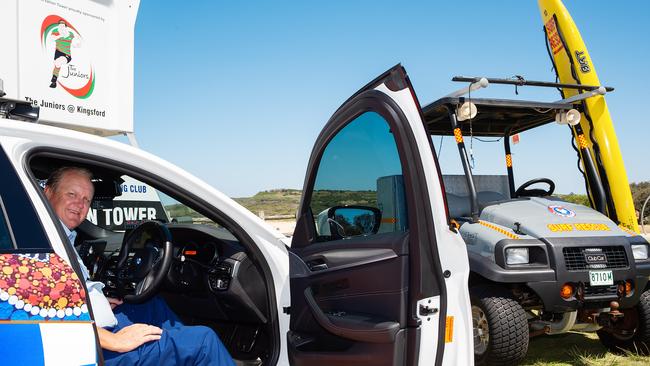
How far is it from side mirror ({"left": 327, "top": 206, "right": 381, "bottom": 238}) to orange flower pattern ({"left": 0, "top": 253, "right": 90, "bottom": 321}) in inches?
53.5

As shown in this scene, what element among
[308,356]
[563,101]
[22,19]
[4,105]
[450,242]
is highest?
[22,19]

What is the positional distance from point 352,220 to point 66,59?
13.2 feet

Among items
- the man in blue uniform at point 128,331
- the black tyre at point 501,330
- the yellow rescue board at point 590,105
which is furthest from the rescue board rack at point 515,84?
the man in blue uniform at point 128,331

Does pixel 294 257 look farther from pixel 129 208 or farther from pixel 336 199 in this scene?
pixel 129 208

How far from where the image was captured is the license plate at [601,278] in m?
4.53

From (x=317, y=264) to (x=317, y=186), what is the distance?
49 cm

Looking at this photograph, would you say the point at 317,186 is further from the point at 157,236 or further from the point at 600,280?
the point at 600,280

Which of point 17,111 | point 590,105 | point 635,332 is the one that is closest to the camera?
point 17,111

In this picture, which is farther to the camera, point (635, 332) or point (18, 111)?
point (635, 332)

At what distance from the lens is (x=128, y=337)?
2.29 m

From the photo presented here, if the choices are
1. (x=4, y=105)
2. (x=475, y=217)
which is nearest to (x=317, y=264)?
(x=4, y=105)

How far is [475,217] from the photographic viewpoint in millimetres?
4590

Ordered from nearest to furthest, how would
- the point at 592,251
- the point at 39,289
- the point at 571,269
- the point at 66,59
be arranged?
1. the point at 39,289
2. the point at 571,269
3. the point at 592,251
4. the point at 66,59

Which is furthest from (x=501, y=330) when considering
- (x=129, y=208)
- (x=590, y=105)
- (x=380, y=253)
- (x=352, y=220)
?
(x=129, y=208)
